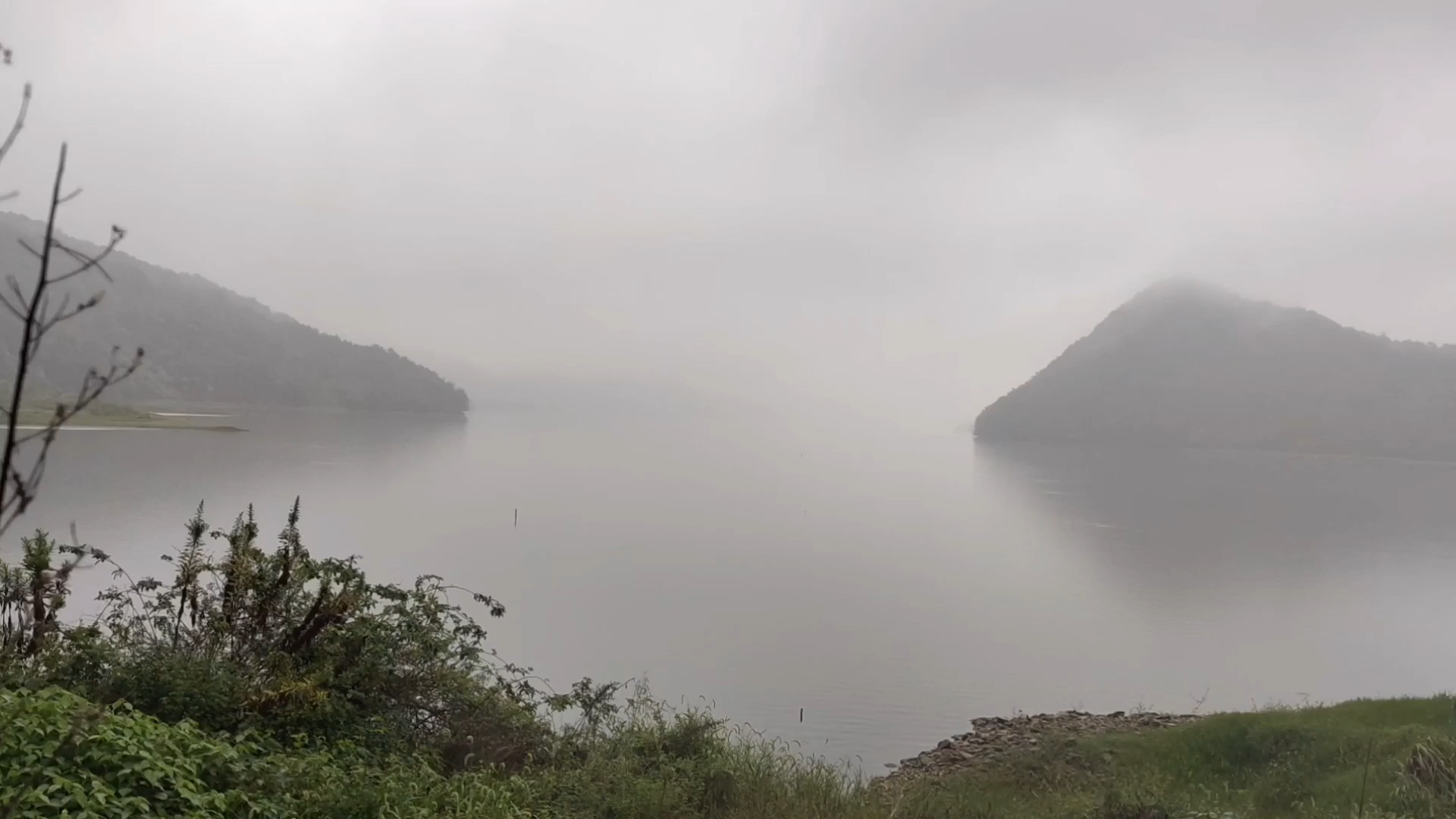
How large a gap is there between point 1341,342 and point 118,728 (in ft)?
517

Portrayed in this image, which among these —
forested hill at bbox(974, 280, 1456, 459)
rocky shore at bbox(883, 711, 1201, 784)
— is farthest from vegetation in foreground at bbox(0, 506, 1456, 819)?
forested hill at bbox(974, 280, 1456, 459)

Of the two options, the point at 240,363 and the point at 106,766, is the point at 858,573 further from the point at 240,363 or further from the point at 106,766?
the point at 240,363

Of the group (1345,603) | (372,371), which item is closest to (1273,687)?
(1345,603)

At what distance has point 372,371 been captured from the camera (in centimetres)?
11550

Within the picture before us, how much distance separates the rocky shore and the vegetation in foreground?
125 cm

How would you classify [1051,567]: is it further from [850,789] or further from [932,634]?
[850,789]

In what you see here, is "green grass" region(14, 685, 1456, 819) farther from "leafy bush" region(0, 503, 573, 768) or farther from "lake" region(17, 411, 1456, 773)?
"lake" region(17, 411, 1456, 773)

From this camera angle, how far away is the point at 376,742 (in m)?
5.17

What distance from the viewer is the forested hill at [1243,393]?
114 metres

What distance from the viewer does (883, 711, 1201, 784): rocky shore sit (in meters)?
9.27

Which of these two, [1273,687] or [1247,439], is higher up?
[1247,439]

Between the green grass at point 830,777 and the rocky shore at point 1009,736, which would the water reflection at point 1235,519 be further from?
the green grass at point 830,777

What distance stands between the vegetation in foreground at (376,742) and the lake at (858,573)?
4.93m

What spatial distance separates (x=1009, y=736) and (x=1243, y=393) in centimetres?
13665
